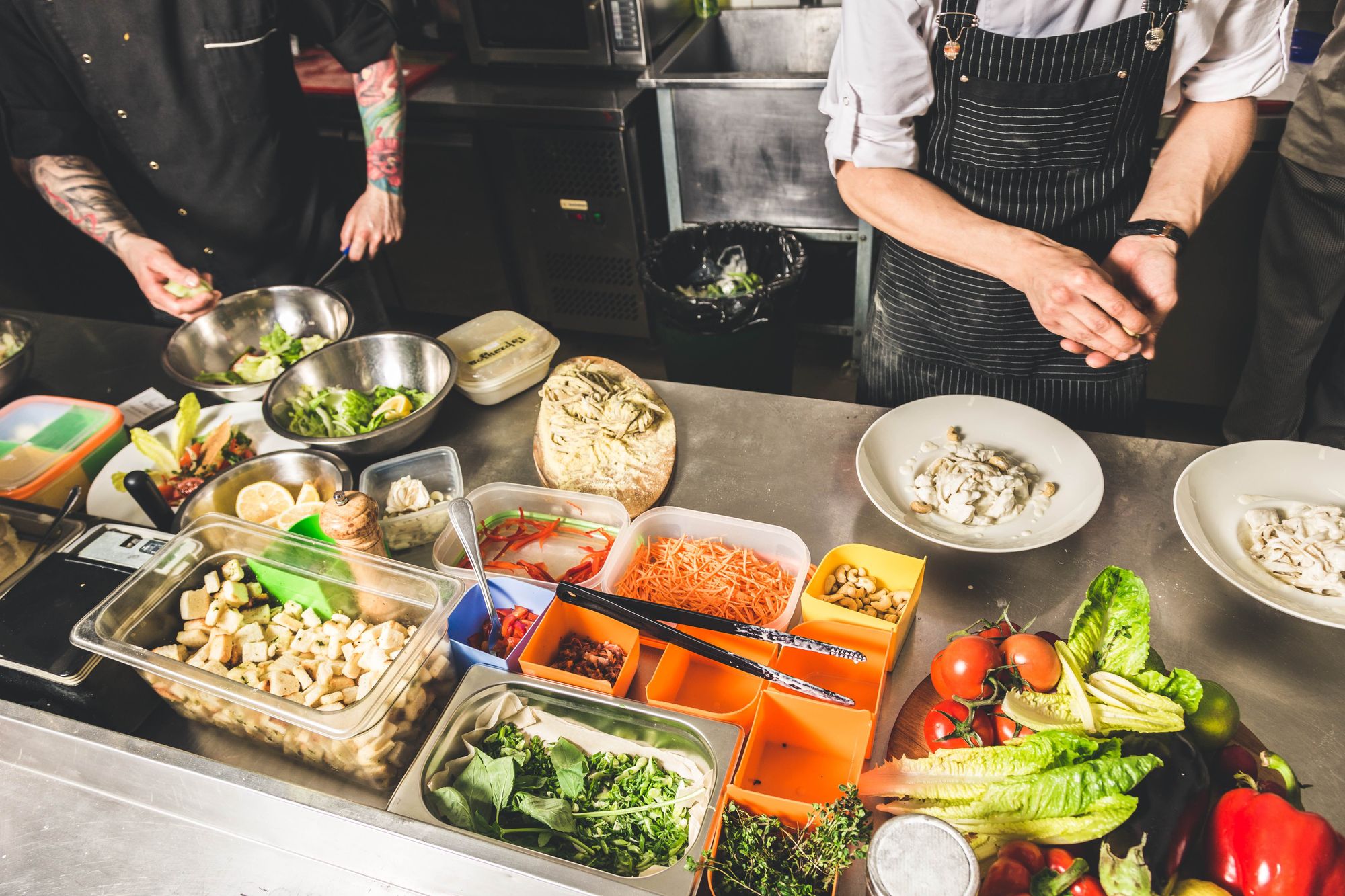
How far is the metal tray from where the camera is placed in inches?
38.8

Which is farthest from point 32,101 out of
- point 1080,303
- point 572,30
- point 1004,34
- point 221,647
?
point 1080,303

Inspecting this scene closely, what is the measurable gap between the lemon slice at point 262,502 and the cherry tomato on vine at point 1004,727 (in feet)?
4.65

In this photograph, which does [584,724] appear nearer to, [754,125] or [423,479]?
[423,479]

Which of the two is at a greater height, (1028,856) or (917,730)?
(1028,856)

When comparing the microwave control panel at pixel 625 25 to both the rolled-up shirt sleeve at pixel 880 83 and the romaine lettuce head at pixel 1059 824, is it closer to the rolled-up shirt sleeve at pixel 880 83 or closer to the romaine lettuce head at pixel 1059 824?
the rolled-up shirt sleeve at pixel 880 83

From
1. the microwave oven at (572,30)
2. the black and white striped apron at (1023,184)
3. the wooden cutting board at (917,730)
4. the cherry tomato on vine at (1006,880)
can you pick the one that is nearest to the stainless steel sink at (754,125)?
the microwave oven at (572,30)

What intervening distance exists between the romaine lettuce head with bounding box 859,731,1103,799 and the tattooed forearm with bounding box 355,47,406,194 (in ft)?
8.04

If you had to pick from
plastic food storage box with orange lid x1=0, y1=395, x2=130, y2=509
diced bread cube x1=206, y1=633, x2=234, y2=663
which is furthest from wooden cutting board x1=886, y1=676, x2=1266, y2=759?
plastic food storage box with orange lid x1=0, y1=395, x2=130, y2=509

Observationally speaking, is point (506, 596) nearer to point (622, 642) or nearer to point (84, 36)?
point (622, 642)

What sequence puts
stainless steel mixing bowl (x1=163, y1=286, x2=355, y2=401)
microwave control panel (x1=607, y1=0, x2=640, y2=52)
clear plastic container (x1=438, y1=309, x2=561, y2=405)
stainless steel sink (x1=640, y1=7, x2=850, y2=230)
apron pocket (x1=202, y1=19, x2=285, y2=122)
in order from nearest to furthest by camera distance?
1. clear plastic container (x1=438, y1=309, x2=561, y2=405)
2. stainless steel mixing bowl (x1=163, y1=286, x2=355, y2=401)
3. apron pocket (x1=202, y1=19, x2=285, y2=122)
4. stainless steel sink (x1=640, y1=7, x2=850, y2=230)
5. microwave control panel (x1=607, y1=0, x2=640, y2=52)

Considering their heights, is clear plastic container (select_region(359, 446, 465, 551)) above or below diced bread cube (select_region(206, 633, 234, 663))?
below

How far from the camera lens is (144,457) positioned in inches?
74.8

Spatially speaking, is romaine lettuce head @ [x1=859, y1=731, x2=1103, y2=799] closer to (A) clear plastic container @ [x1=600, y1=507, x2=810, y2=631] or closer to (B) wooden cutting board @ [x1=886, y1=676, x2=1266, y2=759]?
(B) wooden cutting board @ [x1=886, y1=676, x2=1266, y2=759]

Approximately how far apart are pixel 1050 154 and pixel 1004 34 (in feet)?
→ 0.99
